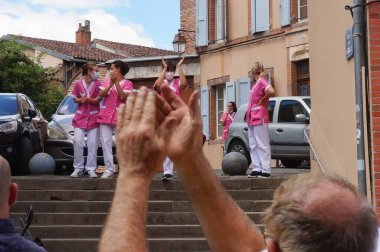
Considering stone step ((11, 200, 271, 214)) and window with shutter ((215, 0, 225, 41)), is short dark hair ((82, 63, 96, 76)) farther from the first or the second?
window with shutter ((215, 0, 225, 41))

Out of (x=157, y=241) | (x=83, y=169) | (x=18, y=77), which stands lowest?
(x=157, y=241)

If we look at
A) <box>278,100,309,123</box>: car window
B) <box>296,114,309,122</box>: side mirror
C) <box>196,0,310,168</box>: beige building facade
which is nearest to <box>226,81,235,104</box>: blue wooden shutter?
<box>196,0,310,168</box>: beige building facade

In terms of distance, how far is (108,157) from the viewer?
13500mm

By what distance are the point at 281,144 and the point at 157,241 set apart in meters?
8.53

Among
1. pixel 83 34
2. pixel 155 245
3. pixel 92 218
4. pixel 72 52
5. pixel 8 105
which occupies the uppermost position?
pixel 83 34

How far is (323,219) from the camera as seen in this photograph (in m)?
2.11

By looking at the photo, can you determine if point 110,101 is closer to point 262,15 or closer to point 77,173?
point 77,173

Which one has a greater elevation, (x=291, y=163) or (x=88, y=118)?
(x=88, y=118)

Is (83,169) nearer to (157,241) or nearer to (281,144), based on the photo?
(157,241)

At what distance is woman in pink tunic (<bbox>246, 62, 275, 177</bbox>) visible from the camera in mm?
13141

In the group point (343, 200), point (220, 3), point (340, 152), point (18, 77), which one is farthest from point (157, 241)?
point (18, 77)

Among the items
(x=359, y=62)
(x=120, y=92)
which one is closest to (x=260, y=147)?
(x=120, y=92)

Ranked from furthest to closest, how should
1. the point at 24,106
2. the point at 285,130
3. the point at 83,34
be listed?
1. the point at 83,34
2. the point at 285,130
3. the point at 24,106

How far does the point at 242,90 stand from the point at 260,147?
1389cm
